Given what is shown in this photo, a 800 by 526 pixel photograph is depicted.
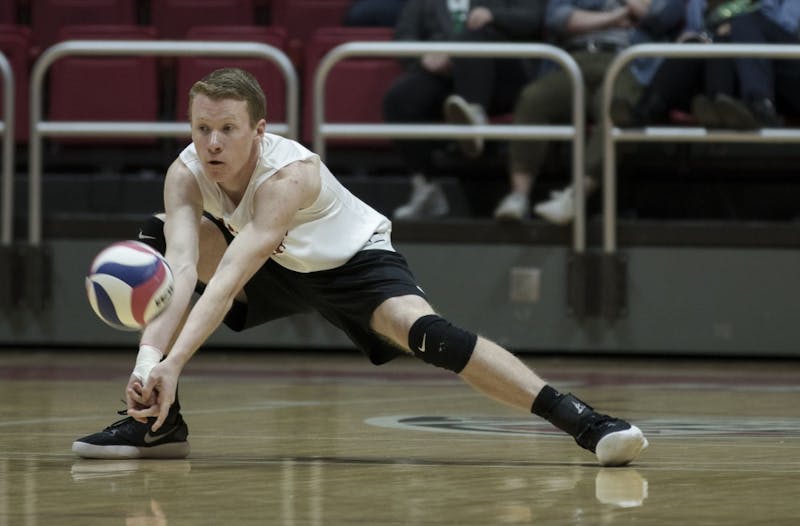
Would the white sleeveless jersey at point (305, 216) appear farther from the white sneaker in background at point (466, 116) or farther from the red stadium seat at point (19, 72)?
the red stadium seat at point (19, 72)

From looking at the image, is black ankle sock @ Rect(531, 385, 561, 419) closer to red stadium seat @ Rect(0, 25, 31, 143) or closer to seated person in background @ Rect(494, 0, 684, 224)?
seated person in background @ Rect(494, 0, 684, 224)

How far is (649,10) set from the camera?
8914 mm

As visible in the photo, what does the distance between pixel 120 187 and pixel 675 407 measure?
4.21m

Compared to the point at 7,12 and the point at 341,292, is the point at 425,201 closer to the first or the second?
the point at 7,12

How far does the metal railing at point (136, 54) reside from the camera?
28.1 ft

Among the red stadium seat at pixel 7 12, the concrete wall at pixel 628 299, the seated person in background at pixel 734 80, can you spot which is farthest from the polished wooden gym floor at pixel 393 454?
the red stadium seat at pixel 7 12

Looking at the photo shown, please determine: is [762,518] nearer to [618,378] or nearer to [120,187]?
[618,378]

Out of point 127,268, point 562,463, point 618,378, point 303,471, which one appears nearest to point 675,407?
point 618,378

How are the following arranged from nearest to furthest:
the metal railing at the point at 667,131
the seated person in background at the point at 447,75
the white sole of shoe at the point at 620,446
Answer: the white sole of shoe at the point at 620,446 → the metal railing at the point at 667,131 → the seated person in background at the point at 447,75

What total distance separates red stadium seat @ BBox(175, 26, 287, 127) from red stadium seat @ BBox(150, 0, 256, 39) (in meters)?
0.52

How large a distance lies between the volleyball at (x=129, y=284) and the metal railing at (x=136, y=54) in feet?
13.3

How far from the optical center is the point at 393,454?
4859 mm

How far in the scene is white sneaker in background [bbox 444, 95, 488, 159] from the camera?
8.52 m

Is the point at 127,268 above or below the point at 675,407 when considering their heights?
above
